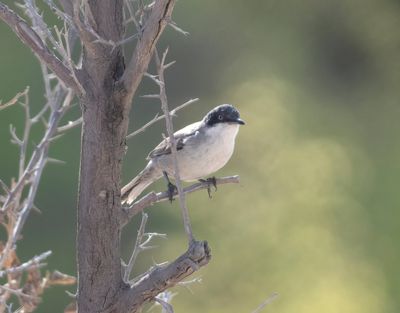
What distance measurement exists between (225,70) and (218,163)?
4.23 meters

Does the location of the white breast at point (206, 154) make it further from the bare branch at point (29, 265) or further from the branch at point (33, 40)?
the branch at point (33, 40)

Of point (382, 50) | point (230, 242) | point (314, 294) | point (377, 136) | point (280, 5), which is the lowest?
point (314, 294)

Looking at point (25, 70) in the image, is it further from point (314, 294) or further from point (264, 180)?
point (314, 294)

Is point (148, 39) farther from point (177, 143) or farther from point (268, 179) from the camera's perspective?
point (268, 179)

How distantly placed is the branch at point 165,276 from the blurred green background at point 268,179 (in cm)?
374

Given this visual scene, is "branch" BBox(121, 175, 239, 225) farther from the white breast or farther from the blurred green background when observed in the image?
the blurred green background

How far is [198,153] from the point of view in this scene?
4094 millimetres

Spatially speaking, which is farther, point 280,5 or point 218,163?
point 280,5

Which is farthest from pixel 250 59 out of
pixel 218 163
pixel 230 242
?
pixel 218 163

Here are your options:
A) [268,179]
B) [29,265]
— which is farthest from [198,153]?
[268,179]

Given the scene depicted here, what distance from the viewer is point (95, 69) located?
229 centimetres

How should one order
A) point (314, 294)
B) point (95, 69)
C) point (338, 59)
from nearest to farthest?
point (95, 69) < point (314, 294) < point (338, 59)

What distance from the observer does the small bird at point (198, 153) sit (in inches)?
160

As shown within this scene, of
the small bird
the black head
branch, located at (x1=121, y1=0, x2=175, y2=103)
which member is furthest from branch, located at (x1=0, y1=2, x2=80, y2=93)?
the black head
